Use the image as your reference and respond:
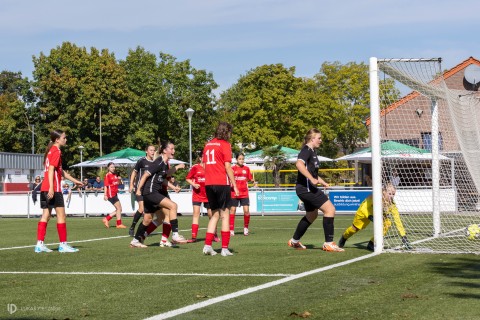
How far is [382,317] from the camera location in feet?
21.0

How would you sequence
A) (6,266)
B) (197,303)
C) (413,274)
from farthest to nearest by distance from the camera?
(6,266), (413,274), (197,303)

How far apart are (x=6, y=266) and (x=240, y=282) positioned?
4061 mm

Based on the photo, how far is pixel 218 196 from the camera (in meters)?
12.2

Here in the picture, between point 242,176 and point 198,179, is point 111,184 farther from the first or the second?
point 198,179

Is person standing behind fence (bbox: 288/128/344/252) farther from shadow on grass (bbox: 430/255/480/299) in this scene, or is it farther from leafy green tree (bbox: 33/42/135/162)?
leafy green tree (bbox: 33/42/135/162)

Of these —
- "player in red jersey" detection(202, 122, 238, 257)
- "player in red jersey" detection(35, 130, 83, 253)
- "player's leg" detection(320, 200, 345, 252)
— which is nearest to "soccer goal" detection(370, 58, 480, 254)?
"player's leg" detection(320, 200, 345, 252)

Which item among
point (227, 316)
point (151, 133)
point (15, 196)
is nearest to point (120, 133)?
point (151, 133)

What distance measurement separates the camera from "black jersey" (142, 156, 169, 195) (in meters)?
14.2

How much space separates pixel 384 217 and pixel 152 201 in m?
3.98

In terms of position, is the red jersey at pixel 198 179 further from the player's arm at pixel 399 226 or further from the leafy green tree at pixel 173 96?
the leafy green tree at pixel 173 96

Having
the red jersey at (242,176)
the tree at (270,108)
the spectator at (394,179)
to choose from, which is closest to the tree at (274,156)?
the tree at (270,108)

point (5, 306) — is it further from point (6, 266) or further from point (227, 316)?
point (6, 266)

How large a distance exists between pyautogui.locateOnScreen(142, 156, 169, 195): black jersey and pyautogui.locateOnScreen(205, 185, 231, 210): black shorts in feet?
7.37

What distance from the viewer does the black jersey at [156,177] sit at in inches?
561
